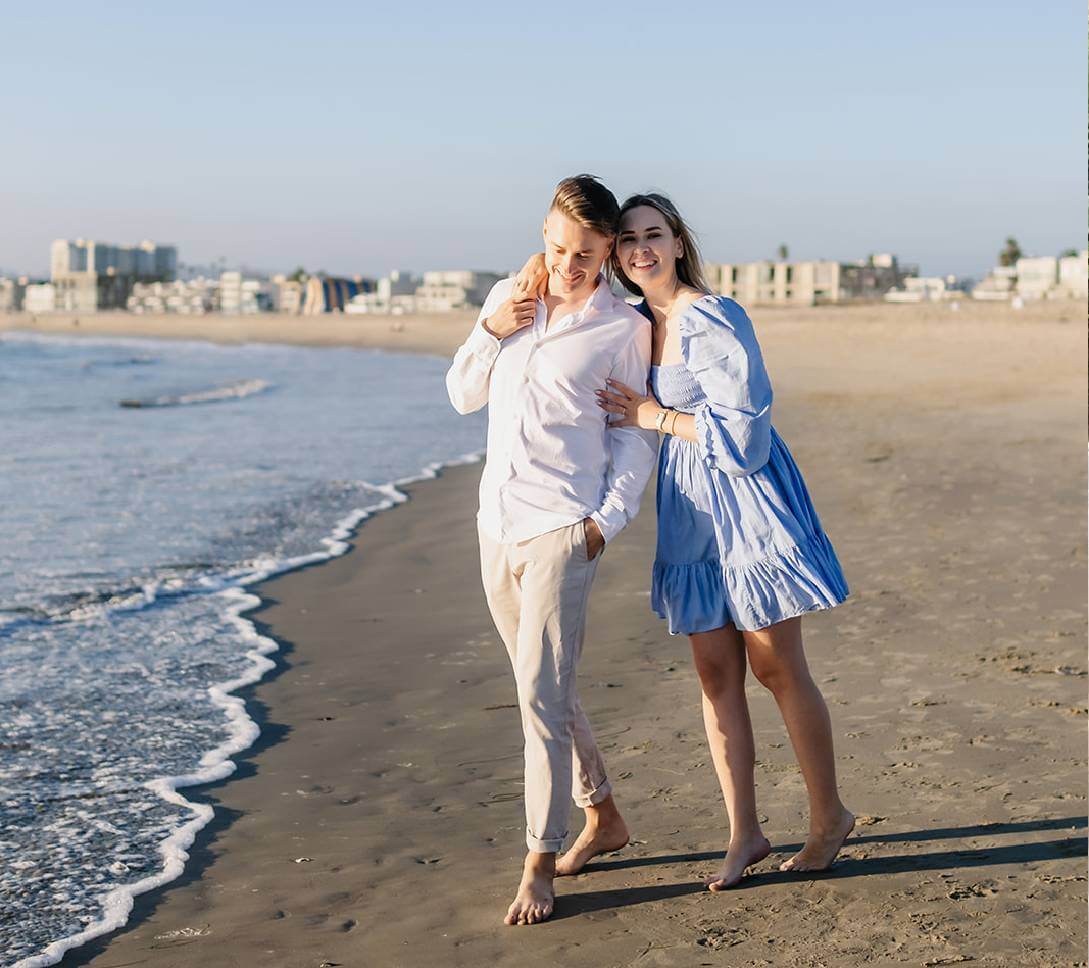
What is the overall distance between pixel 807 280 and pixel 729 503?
143 meters

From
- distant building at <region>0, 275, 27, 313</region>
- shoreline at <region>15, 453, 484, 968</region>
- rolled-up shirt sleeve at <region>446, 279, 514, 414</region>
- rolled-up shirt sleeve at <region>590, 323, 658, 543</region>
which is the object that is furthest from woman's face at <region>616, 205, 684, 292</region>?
distant building at <region>0, 275, 27, 313</region>

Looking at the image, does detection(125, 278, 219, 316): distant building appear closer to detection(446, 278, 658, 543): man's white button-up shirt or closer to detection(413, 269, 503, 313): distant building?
detection(413, 269, 503, 313): distant building

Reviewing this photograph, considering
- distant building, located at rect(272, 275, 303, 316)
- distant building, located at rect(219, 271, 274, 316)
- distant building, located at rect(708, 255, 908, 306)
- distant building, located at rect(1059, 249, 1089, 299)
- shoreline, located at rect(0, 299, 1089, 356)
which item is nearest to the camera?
shoreline, located at rect(0, 299, 1089, 356)

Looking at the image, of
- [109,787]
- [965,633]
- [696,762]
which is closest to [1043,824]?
[696,762]

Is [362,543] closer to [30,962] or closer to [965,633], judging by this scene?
[965,633]

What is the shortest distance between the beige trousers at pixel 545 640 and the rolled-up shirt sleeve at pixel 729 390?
0.39 m

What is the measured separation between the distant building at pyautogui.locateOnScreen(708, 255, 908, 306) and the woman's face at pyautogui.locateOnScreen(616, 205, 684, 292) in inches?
5317

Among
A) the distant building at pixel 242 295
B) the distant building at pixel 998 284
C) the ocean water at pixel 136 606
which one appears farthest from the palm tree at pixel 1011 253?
the ocean water at pixel 136 606

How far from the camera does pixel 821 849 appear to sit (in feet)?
11.1

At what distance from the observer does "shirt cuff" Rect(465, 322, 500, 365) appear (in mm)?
3203

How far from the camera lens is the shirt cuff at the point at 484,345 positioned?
320cm

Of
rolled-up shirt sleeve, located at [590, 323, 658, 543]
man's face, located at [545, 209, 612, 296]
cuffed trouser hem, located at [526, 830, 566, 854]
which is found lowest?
cuffed trouser hem, located at [526, 830, 566, 854]

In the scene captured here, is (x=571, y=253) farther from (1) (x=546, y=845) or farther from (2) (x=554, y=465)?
(1) (x=546, y=845)

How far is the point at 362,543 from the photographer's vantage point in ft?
29.3
